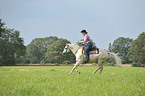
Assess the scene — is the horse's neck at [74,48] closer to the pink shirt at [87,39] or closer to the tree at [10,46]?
the pink shirt at [87,39]

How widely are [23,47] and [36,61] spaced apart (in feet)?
79.6

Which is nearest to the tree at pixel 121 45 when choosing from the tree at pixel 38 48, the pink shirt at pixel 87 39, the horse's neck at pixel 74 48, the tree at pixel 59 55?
the tree at pixel 59 55

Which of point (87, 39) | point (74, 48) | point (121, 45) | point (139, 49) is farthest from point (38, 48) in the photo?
point (87, 39)

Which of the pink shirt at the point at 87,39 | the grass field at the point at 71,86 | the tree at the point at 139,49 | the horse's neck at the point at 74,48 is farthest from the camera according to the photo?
the tree at the point at 139,49

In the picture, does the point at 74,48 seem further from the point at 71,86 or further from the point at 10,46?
the point at 10,46

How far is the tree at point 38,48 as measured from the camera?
81.4 meters

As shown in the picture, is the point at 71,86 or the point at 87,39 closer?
the point at 71,86

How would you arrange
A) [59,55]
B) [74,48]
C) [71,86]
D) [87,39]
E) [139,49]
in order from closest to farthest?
[71,86] < [87,39] < [74,48] < [139,49] < [59,55]

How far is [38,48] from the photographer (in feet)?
274

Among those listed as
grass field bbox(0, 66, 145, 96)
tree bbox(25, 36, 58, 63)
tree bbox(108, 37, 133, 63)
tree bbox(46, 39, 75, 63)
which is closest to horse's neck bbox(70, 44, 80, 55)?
grass field bbox(0, 66, 145, 96)

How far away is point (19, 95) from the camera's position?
4867 mm

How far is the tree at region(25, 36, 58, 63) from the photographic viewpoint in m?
81.4

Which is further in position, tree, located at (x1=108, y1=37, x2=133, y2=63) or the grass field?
tree, located at (x1=108, y1=37, x2=133, y2=63)

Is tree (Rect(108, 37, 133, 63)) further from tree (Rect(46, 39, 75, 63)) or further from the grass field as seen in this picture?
the grass field
